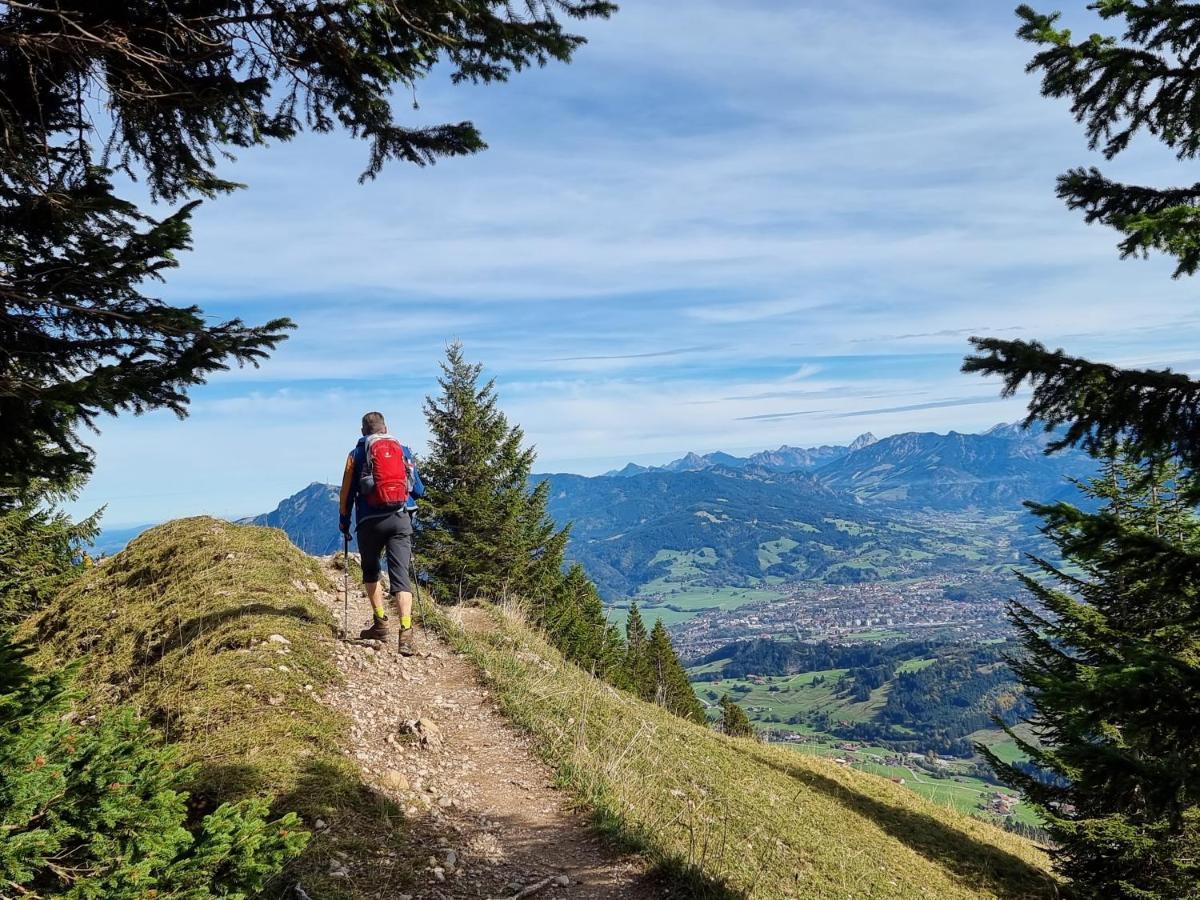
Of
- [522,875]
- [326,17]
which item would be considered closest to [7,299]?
[326,17]

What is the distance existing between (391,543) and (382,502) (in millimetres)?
693

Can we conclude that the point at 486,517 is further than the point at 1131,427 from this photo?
Yes

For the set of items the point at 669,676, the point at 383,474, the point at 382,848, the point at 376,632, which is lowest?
the point at 669,676

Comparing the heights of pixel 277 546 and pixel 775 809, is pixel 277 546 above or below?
above

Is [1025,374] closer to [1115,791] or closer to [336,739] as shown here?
[1115,791]

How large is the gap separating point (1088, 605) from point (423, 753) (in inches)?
524

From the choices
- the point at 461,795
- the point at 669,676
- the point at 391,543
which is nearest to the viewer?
the point at 461,795

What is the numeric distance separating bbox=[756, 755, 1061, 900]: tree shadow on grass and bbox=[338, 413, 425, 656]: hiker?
Answer: 9668 millimetres

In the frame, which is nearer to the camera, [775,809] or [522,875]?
[522,875]

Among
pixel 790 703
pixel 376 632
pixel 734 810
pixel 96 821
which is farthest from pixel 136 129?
pixel 790 703

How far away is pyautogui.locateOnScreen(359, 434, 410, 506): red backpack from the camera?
29.9ft

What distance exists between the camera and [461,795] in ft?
20.5

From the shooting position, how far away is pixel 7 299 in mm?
3596

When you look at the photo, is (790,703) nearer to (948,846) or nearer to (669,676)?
(669,676)
